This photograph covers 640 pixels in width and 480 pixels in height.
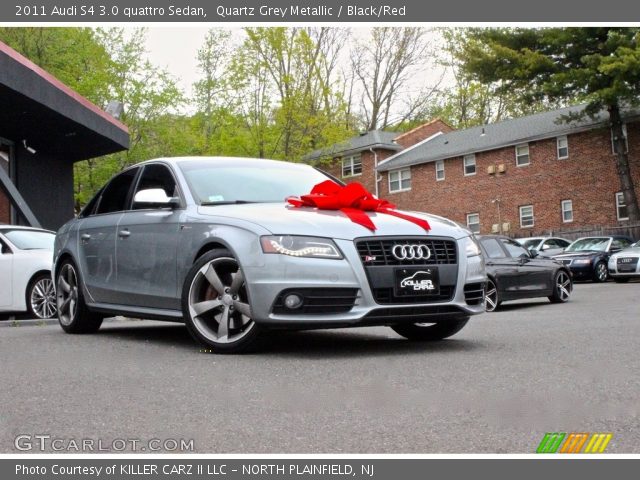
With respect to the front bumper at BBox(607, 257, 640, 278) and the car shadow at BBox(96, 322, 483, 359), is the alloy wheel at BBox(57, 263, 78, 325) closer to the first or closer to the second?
the car shadow at BBox(96, 322, 483, 359)

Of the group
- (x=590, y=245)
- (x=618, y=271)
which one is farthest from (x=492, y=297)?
(x=590, y=245)

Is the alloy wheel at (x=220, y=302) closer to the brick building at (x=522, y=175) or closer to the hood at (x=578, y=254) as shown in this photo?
the hood at (x=578, y=254)

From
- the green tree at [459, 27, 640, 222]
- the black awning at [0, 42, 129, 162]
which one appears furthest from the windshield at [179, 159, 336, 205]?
the green tree at [459, 27, 640, 222]

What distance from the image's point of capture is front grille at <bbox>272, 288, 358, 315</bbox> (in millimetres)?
5879

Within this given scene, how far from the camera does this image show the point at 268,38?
41.1 m

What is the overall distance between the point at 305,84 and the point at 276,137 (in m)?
3.05

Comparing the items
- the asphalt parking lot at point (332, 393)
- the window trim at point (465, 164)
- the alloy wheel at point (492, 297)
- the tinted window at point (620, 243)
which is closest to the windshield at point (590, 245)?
the tinted window at point (620, 243)

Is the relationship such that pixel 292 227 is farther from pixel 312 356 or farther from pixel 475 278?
pixel 475 278

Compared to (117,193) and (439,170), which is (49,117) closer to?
(117,193)

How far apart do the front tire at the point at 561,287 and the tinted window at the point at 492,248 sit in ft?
4.68

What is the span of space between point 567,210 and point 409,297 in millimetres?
35839

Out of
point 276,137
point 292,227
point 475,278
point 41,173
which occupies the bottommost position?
point 475,278

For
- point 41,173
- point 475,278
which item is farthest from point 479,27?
point 475,278

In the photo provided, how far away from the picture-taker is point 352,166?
173ft
